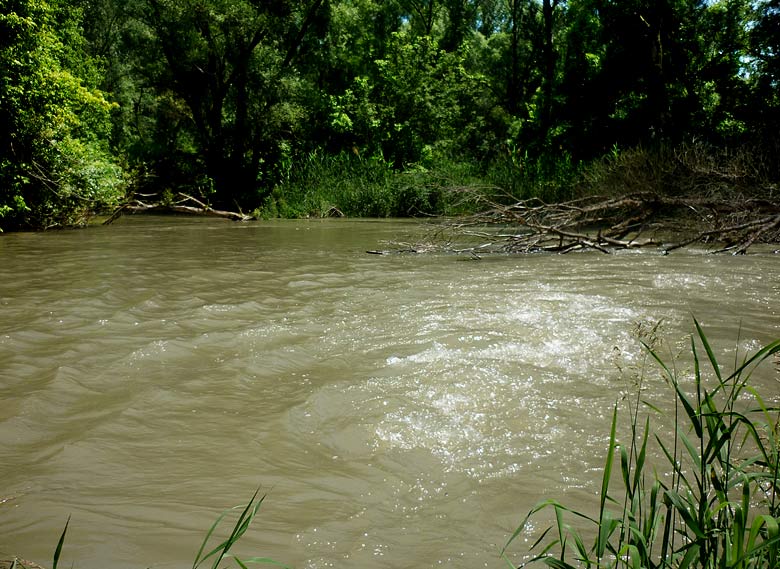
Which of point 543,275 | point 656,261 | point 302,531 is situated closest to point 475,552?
point 302,531

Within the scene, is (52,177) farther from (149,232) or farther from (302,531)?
(302,531)

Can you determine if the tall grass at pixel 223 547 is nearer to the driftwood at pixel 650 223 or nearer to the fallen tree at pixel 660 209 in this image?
the driftwood at pixel 650 223

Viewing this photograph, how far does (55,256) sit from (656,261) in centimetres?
868

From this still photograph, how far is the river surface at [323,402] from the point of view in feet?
6.95

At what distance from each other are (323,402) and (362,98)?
2558cm

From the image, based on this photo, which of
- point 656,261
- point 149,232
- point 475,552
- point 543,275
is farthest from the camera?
point 149,232

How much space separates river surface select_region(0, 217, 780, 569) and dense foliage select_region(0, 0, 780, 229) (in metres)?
9.95

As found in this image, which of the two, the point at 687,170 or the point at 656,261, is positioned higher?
the point at 687,170

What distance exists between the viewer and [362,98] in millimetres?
27281

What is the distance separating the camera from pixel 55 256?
9.12m

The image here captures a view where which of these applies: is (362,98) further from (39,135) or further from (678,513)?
(678,513)

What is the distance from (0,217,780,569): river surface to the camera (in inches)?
83.4

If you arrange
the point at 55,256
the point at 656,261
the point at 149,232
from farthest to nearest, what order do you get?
the point at 149,232 < the point at 55,256 < the point at 656,261

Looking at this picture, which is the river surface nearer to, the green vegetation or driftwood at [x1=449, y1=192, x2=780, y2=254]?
the green vegetation
